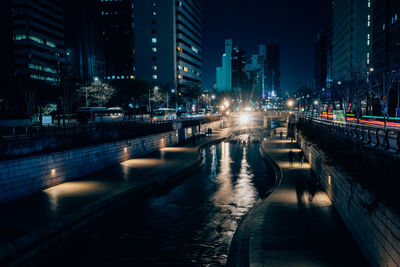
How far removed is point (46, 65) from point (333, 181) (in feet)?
345

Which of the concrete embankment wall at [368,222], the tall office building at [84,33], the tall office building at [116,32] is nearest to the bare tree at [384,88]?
the concrete embankment wall at [368,222]

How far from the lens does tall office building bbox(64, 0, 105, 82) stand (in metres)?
152

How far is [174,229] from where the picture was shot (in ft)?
46.7

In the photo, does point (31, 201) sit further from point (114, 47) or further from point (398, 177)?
point (114, 47)

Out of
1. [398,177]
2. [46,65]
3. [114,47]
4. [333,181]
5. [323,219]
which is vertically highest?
[114,47]

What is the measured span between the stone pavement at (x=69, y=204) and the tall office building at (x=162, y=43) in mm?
→ 90844

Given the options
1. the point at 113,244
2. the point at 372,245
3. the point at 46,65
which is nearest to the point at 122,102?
the point at 46,65

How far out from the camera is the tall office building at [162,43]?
115 metres

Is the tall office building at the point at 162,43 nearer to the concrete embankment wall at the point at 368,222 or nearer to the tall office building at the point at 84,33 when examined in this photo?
the tall office building at the point at 84,33

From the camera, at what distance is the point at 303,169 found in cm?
2405

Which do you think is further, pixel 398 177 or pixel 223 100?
pixel 223 100

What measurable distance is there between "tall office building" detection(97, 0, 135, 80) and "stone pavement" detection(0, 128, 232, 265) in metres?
130

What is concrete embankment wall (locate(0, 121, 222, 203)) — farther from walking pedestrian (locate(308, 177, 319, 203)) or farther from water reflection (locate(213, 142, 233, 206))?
walking pedestrian (locate(308, 177, 319, 203))

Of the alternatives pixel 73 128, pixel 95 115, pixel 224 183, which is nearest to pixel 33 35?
pixel 95 115
